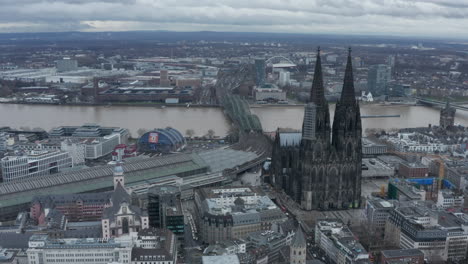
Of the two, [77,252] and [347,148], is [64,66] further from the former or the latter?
[77,252]

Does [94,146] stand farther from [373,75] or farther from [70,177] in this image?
[373,75]

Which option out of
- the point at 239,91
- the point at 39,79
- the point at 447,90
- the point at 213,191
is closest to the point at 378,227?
the point at 213,191

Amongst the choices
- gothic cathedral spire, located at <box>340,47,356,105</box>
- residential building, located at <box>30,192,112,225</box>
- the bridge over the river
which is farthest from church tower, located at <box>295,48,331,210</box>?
the bridge over the river

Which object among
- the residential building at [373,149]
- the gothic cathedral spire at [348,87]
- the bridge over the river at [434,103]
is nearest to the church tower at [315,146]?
the gothic cathedral spire at [348,87]

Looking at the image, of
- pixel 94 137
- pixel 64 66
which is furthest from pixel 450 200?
pixel 64 66

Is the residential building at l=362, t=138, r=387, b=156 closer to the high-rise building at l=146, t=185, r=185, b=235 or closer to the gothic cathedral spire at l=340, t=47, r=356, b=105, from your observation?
the gothic cathedral spire at l=340, t=47, r=356, b=105

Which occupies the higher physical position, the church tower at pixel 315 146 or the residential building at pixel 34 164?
the church tower at pixel 315 146

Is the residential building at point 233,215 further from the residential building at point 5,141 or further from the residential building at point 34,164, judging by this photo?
the residential building at point 5,141
